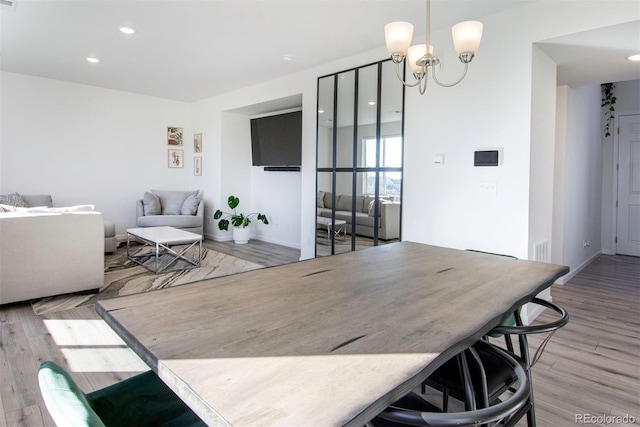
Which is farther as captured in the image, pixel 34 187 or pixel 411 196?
pixel 34 187

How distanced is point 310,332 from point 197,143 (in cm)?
706

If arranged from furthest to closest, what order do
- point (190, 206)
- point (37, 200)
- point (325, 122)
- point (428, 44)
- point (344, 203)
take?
point (190, 206) < point (37, 200) < point (325, 122) < point (344, 203) < point (428, 44)

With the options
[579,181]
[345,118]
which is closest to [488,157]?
[345,118]

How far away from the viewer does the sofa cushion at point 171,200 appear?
6.76 m

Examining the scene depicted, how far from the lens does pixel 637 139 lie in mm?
5754

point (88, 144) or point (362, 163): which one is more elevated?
point (88, 144)

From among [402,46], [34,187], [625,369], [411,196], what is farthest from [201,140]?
[625,369]

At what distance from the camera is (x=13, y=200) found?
5.18 meters

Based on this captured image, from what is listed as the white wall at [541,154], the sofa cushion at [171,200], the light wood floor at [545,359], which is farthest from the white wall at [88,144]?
the white wall at [541,154]

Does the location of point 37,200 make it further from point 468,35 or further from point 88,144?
point 468,35

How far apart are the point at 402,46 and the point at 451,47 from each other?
174 centimetres

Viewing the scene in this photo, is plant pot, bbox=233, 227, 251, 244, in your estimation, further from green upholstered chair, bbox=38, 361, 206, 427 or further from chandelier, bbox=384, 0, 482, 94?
green upholstered chair, bbox=38, 361, 206, 427

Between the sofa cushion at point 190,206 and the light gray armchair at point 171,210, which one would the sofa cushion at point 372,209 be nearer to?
the light gray armchair at point 171,210

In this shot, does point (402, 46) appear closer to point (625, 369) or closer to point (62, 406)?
point (62, 406)
